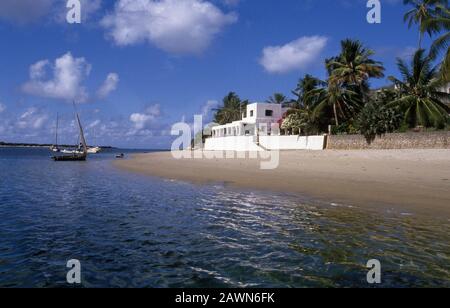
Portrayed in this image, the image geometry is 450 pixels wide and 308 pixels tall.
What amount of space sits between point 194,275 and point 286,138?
42278mm

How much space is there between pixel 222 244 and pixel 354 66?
40499mm

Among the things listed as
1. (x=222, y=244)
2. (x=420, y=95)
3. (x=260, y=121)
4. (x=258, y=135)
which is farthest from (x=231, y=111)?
(x=222, y=244)

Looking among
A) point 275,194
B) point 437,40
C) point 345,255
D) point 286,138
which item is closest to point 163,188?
point 275,194

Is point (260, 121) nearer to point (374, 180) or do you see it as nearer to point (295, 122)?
point (295, 122)

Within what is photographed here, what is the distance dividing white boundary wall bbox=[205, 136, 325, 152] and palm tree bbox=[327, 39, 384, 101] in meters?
7.75

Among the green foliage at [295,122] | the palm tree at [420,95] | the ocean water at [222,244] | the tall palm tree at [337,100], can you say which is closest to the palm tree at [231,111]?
the green foliage at [295,122]

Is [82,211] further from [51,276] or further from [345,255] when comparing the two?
[345,255]

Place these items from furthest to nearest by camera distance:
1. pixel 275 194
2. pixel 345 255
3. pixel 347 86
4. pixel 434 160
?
pixel 347 86 < pixel 434 160 < pixel 275 194 < pixel 345 255

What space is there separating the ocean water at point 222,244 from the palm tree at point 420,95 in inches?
1035

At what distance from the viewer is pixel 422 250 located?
24.8 ft

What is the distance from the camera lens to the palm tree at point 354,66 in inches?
1698

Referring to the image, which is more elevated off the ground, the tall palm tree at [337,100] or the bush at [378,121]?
the tall palm tree at [337,100]

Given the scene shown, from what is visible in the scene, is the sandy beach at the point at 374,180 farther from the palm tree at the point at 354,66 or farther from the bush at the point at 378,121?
the palm tree at the point at 354,66
